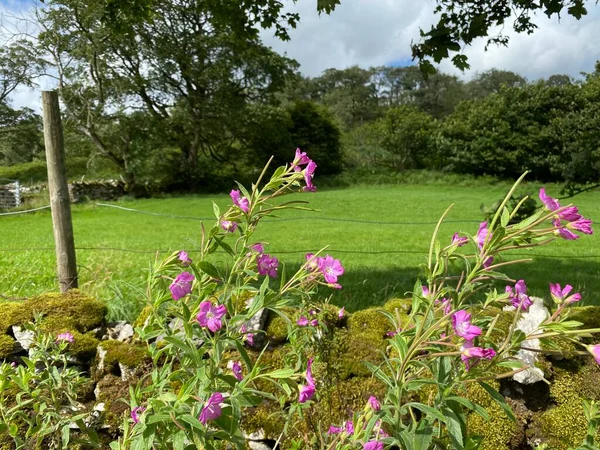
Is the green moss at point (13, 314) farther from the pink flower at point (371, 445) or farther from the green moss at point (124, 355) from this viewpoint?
the pink flower at point (371, 445)

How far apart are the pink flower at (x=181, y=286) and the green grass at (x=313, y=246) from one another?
0.09 m

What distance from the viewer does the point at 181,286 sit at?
0.93 meters

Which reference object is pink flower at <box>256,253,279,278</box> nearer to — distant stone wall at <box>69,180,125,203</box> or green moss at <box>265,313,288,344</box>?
green moss at <box>265,313,288,344</box>

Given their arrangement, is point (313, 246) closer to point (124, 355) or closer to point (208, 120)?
point (124, 355)

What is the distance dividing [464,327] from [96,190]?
65.5 feet

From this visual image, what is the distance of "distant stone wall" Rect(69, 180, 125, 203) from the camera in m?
18.0

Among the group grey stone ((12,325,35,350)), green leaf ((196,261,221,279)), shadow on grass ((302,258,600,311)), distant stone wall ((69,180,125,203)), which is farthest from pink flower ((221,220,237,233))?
distant stone wall ((69,180,125,203))

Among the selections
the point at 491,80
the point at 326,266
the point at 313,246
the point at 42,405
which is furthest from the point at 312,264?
the point at 491,80

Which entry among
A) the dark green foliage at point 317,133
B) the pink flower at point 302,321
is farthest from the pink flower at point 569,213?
the dark green foliage at point 317,133

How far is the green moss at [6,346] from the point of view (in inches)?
74.9

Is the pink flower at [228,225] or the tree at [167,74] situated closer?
the pink flower at [228,225]

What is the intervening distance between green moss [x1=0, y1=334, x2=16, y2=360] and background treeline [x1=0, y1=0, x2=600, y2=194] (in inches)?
502

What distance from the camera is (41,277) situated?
403 cm

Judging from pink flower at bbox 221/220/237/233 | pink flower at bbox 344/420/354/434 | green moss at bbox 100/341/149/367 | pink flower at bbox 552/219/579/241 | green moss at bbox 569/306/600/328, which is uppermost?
pink flower at bbox 221/220/237/233
